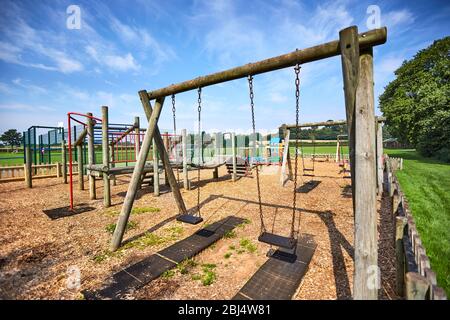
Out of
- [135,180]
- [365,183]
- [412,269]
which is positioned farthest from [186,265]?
[412,269]

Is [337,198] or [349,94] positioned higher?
[349,94]

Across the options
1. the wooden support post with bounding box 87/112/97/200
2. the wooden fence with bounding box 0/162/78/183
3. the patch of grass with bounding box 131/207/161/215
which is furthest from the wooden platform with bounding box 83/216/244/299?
the wooden fence with bounding box 0/162/78/183

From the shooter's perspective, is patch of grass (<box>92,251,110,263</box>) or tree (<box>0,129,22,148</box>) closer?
patch of grass (<box>92,251,110,263</box>)

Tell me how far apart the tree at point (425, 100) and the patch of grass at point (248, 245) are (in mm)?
17989

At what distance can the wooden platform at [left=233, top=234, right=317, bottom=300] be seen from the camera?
2471 mm

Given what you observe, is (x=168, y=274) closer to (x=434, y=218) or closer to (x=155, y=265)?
(x=155, y=265)

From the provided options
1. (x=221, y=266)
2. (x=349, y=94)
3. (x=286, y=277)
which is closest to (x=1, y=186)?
(x=221, y=266)

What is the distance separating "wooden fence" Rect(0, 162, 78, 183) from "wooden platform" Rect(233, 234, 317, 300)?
1208 centimetres

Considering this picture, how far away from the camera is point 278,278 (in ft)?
9.05

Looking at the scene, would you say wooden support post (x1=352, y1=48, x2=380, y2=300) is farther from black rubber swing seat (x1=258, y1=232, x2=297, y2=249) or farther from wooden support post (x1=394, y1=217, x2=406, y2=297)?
black rubber swing seat (x1=258, y1=232, x2=297, y2=249)

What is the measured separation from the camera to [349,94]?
213 cm
